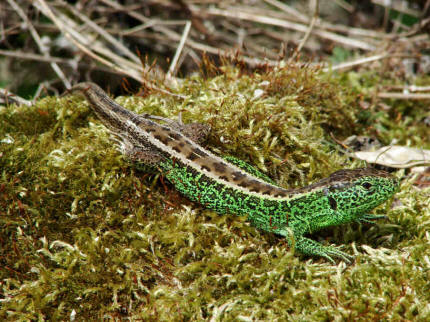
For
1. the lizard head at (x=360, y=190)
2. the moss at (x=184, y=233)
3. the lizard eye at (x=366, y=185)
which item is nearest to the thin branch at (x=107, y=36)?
the moss at (x=184, y=233)

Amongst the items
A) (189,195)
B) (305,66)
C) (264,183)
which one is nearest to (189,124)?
(189,195)

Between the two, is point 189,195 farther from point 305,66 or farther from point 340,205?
point 305,66

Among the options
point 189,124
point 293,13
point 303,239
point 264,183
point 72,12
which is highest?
point 293,13

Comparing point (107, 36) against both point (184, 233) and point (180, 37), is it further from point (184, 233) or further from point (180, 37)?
point (184, 233)

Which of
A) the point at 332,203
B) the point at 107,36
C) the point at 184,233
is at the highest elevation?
the point at 107,36

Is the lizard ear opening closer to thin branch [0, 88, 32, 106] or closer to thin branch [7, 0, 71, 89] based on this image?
thin branch [0, 88, 32, 106]

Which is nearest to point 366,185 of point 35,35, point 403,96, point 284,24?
point 403,96

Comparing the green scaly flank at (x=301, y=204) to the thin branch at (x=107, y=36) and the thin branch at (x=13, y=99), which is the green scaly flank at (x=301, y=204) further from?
the thin branch at (x=107, y=36)
